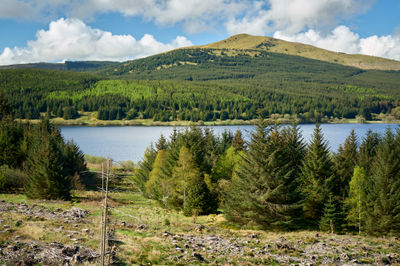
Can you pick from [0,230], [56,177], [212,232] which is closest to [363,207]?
[212,232]

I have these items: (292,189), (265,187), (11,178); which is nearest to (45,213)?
(265,187)

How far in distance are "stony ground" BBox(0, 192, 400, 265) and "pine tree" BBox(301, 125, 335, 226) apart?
8.38 metres

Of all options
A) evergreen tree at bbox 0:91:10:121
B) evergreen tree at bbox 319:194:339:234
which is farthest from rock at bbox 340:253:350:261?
evergreen tree at bbox 0:91:10:121

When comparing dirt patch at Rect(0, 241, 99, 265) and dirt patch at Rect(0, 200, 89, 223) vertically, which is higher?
dirt patch at Rect(0, 241, 99, 265)

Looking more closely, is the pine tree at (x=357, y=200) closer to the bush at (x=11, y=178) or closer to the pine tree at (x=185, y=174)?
the pine tree at (x=185, y=174)

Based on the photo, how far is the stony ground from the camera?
18.5m

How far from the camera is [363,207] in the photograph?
35.5 meters

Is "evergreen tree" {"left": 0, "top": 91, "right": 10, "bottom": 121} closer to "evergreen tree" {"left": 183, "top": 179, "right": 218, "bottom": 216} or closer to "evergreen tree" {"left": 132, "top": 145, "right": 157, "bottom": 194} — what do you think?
"evergreen tree" {"left": 132, "top": 145, "right": 157, "bottom": 194}

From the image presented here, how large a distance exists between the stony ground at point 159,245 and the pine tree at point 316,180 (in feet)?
27.5

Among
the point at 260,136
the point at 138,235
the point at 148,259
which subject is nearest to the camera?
the point at 148,259

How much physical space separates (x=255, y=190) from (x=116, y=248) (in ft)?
57.0

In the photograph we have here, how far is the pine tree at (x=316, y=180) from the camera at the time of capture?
36.5 m

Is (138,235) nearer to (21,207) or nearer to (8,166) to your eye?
(21,207)

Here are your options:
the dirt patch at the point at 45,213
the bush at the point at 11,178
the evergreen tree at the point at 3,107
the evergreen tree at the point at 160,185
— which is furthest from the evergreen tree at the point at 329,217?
the evergreen tree at the point at 3,107
